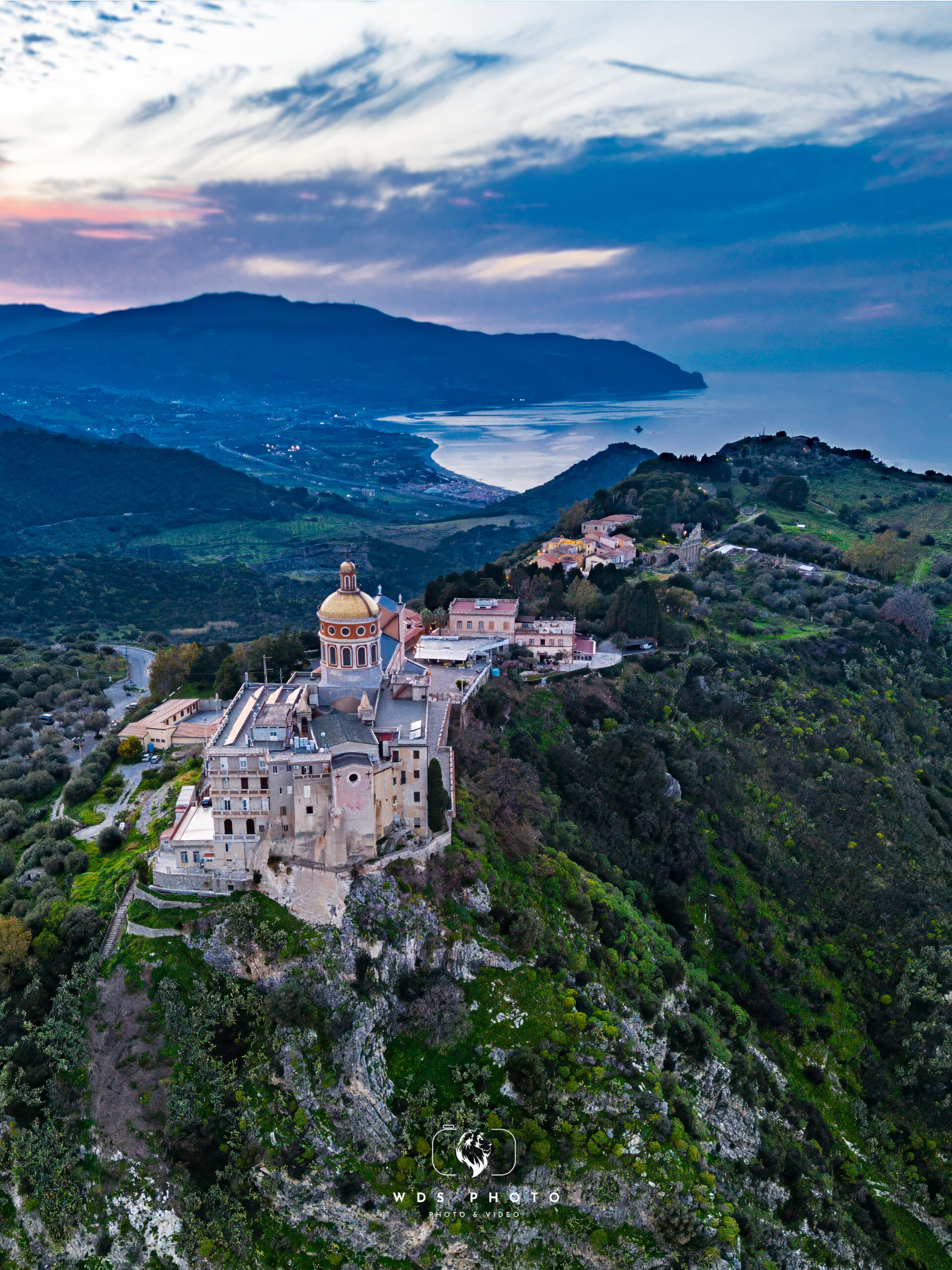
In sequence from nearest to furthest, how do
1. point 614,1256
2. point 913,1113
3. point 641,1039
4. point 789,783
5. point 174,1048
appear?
point 614,1256
point 174,1048
point 641,1039
point 913,1113
point 789,783

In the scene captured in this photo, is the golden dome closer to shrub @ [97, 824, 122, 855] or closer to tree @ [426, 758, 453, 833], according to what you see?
tree @ [426, 758, 453, 833]

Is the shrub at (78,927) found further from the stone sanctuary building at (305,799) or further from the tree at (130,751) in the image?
the tree at (130,751)

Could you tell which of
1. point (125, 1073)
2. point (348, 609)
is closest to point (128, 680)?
point (348, 609)

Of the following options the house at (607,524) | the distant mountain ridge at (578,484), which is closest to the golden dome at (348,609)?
the house at (607,524)

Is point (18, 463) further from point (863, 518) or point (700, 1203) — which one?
point (700, 1203)

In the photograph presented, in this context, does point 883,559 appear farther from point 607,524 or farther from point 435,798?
point 435,798

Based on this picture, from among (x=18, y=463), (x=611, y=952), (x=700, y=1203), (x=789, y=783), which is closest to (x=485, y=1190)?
(x=700, y=1203)
